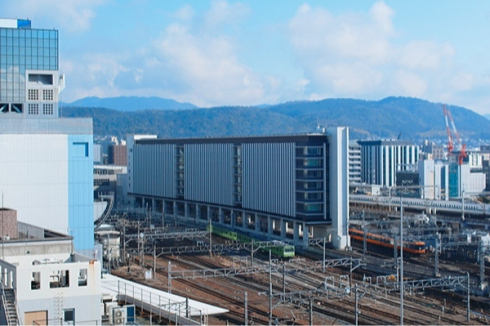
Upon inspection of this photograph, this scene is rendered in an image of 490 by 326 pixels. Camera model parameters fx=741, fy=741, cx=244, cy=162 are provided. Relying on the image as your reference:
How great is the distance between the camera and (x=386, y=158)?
9656cm

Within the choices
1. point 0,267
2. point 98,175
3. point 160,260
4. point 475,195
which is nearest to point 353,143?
point 475,195

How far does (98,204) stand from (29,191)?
6904 millimetres

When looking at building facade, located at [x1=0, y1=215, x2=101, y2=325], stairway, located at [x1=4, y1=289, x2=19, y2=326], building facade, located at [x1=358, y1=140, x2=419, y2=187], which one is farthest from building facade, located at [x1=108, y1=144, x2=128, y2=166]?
stairway, located at [x1=4, y1=289, x2=19, y2=326]

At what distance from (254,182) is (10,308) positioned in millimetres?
33429

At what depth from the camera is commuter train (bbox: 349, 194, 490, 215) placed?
49244mm

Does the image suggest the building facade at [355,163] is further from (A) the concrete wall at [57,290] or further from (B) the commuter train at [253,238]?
(A) the concrete wall at [57,290]

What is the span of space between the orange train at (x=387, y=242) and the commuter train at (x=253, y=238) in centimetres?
531

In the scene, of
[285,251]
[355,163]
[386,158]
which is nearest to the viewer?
[285,251]

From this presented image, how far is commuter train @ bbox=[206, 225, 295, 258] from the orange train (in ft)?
17.4

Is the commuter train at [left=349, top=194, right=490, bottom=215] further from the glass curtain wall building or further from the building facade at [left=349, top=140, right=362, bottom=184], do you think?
the glass curtain wall building

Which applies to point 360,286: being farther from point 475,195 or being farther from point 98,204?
point 475,195

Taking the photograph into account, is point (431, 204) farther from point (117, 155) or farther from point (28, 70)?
point (117, 155)

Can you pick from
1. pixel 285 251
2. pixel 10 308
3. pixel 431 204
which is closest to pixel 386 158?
pixel 431 204

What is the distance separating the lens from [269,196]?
44031mm
